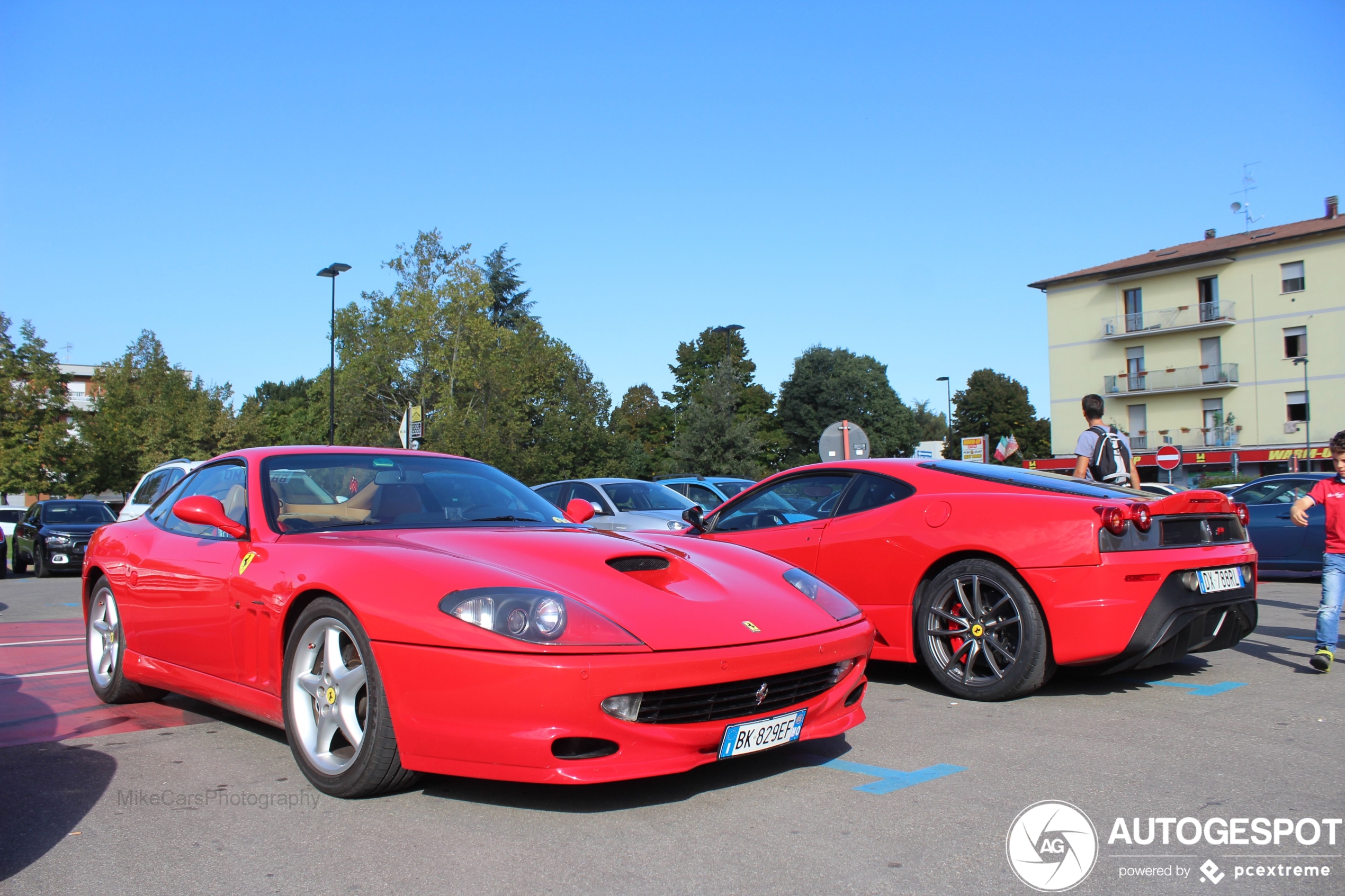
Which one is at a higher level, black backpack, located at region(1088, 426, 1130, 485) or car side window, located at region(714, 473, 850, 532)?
black backpack, located at region(1088, 426, 1130, 485)

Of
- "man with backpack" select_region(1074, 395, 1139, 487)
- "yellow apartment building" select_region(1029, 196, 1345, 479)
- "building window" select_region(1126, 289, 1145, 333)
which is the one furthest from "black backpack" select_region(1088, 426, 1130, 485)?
"building window" select_region(1126, 289, 1145, 333)

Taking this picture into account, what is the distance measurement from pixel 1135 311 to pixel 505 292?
41.6 meters

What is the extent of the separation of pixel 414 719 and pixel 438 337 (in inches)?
1895

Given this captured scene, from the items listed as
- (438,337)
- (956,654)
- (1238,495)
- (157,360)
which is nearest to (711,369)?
(438,337)

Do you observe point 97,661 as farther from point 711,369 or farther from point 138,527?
point 711,369

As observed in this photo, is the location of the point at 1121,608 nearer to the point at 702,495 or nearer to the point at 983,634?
the point at 983,634

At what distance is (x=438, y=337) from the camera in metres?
49.8

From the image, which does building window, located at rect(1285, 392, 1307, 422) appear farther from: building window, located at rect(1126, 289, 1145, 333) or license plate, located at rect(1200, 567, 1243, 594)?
license plate, located at rect(1200, 567, 1243, 594)

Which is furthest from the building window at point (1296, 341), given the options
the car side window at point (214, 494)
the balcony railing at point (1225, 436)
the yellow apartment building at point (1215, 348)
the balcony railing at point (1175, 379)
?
the car side window at point (214, 494)

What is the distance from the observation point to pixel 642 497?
48.9ft

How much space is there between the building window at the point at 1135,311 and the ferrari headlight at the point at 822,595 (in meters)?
55.1

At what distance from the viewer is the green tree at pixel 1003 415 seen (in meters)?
78.9

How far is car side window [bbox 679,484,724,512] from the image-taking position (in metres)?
19.4

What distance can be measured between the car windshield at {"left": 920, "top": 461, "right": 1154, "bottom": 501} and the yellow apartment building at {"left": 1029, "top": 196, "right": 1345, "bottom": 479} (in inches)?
1658
